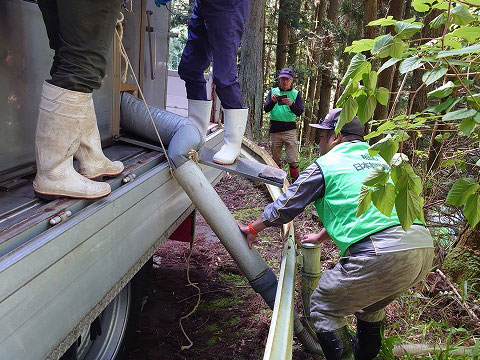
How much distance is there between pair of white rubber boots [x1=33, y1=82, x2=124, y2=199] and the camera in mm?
2102

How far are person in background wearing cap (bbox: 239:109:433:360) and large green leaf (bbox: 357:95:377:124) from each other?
4.16 feet

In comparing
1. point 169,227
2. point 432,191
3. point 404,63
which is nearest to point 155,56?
point 169,227

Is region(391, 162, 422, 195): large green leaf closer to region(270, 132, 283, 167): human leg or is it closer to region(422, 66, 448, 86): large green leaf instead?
region(422, 66, 448, 86): large green leaf

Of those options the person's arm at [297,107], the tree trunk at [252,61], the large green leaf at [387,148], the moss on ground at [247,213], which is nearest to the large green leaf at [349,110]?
the large green leaf at [387,148]

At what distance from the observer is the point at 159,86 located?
4.61 meters

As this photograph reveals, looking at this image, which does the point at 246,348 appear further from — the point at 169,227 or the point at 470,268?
the point at 470,268

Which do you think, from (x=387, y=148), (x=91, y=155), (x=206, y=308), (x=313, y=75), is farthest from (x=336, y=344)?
(x=313, y=75)

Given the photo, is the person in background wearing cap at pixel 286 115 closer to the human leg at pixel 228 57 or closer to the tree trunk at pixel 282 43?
the human leg at pixel 228 57

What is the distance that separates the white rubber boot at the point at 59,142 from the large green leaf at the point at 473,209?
1618 millimetres

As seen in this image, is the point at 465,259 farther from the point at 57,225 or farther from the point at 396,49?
the point at 57,225

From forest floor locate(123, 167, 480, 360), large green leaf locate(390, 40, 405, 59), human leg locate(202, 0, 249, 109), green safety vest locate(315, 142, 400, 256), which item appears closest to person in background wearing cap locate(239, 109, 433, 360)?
green safety vest locate(315, 142, 400, 256)

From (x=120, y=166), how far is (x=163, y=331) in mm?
1891

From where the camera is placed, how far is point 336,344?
3.12m

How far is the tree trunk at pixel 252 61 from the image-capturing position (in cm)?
1145
